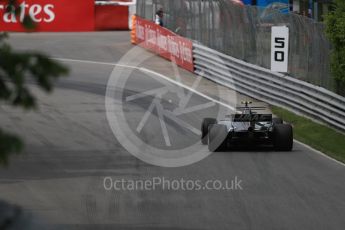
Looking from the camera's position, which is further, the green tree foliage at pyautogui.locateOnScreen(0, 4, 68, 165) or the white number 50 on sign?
the white number 50 on sign

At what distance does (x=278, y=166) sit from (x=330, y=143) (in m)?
3.79

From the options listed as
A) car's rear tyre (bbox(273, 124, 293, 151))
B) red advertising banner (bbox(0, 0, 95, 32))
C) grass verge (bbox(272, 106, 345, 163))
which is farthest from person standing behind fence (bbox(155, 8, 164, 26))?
car's rear tyre (bbox(273, 124, 293, 151))

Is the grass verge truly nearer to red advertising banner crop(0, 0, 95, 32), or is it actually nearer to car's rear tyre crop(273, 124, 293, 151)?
car's rear tyre crop(273, 124, 293, 151)

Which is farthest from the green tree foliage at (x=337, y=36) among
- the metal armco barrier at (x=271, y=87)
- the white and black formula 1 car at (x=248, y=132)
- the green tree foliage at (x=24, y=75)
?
the green tree foliage at (x=24, y=75)

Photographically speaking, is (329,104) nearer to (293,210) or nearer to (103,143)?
(103,143)

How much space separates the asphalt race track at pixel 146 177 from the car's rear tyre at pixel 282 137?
0.64 ft

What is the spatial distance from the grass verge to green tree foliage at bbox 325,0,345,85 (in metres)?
1.24

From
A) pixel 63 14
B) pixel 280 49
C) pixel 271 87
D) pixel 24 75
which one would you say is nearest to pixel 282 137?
pixel 280 49

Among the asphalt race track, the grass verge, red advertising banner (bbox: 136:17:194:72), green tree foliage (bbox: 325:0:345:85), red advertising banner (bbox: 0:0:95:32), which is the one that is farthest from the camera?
red advertising banner (bbox: 0:0:95:32)

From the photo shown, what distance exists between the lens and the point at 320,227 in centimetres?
1076

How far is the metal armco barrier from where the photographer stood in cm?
2083

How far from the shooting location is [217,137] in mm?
16484

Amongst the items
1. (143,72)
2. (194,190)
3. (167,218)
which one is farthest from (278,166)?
(143,72)

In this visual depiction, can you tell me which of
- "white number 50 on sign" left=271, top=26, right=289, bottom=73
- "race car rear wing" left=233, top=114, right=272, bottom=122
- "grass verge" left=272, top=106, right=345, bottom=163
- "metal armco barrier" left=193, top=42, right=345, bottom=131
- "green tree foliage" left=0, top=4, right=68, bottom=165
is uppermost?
"green tree foliage" left=0, top=4, right=68, bottom=165
